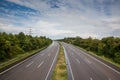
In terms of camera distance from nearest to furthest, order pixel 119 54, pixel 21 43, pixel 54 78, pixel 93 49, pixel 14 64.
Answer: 1. pixel 54 78
2. pixel 14 64
3. pixel 119 54
4. pixel 21 43
5. pixel 93 49

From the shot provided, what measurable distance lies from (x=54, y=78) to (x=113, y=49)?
23.7 m

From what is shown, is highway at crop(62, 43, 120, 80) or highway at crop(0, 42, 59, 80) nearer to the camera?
highway at crop(0, 42, 59, 80)

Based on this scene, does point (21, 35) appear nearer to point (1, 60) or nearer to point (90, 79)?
point (1, 60)

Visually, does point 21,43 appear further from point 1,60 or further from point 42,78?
point 42,78

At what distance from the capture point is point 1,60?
2902cm

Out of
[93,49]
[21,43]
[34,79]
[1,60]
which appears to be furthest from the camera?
[93,49]

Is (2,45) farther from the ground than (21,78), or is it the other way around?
(2,45)

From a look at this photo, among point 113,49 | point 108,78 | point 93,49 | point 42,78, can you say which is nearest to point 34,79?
point 42,78

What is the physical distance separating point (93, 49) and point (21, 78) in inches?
1746

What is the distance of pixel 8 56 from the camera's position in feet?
105

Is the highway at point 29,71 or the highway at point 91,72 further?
the highway at point 91,72

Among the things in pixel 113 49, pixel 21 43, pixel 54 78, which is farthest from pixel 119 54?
pixel 21 43

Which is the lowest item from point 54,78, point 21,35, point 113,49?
point 54,78

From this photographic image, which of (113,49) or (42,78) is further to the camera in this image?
(113,49)
